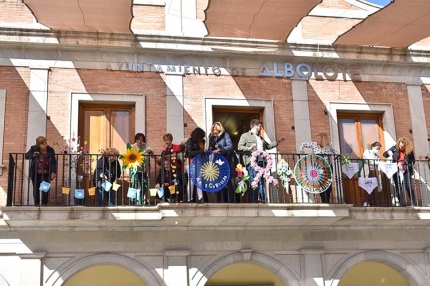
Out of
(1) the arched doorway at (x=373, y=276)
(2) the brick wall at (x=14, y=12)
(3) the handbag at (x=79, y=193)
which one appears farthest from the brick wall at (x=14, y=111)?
(1) the arched doorway at (x=373, y=276)

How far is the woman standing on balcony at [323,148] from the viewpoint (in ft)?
45.3

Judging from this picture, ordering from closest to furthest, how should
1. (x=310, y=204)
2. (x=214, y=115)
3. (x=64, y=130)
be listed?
(x=310, y=204)
(x=64, y=130)
(x=214, y=115)

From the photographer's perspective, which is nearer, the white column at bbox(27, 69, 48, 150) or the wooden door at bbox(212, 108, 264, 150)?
the white column at bbox(27, 69, 48, 150)

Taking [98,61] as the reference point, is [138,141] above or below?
below

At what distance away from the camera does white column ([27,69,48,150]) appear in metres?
13.8

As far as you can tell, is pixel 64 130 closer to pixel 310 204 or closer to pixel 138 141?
pixel 138 141

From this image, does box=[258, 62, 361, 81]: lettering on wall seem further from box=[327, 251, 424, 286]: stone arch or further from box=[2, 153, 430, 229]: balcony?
box=[327, 251, 424, 286]: stone arch

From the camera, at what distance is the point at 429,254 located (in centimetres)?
1439

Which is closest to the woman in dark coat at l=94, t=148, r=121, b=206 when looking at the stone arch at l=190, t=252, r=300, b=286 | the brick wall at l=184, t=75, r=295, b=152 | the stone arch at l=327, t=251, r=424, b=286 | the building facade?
the building facade

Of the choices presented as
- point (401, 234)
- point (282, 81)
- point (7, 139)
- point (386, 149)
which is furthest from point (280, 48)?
point (7, 139)

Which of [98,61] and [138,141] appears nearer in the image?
[138,141]

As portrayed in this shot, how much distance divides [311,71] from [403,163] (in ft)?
10.0

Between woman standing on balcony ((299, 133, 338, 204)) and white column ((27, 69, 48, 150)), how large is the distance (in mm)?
5567

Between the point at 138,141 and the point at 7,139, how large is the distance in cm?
277
